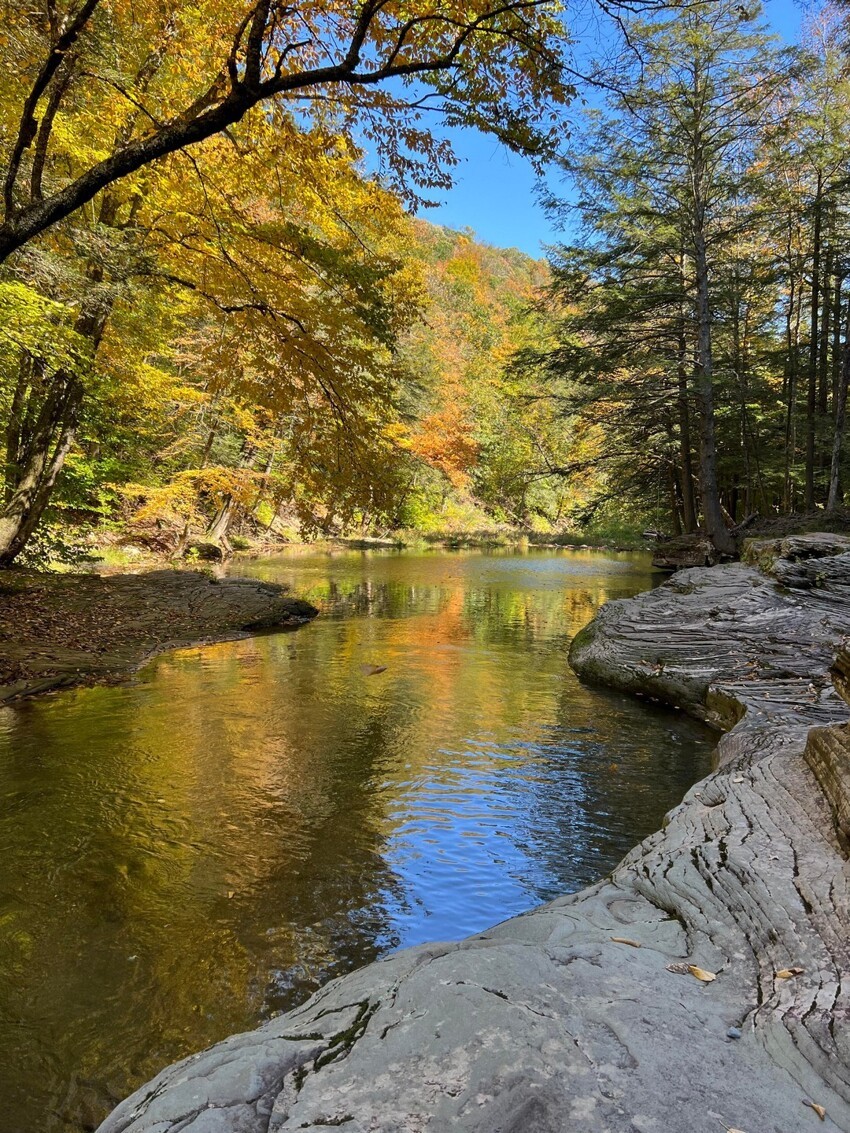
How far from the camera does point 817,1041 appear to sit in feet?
5.53

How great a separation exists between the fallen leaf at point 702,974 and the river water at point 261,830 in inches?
55.5

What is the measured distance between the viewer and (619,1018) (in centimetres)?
172

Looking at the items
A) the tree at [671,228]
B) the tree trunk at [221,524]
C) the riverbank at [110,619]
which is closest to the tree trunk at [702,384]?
the tree at [671,228]

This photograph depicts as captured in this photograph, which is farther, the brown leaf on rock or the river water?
the river water

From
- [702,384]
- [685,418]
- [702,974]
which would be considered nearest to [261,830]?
[702,974]

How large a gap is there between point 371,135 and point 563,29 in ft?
6.41

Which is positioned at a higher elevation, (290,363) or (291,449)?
(290,363)

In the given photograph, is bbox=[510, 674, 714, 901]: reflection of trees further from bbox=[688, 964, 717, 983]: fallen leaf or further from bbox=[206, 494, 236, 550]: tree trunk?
bbox=[206, 494, 236, 550]: tree trunk

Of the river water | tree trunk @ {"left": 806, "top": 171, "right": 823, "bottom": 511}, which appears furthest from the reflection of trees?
tree trunk @ {"left": 806, "top": 171, "right": 823, "bottom": 511}

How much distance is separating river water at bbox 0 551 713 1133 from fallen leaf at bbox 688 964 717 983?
1410 millimetres

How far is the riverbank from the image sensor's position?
7.78 metres

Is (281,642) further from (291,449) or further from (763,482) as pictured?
(763,482)

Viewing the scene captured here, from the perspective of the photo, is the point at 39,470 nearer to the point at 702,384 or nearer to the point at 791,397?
the point at 702,384

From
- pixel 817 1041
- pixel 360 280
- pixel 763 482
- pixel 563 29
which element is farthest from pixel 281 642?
pixel 763 482
